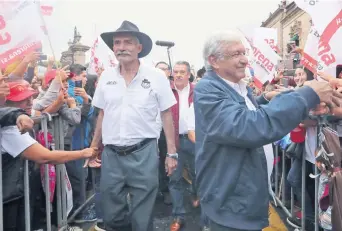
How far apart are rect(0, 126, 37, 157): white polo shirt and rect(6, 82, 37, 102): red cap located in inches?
18.3

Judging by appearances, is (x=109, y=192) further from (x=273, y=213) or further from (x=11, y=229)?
(x=273, y=213)

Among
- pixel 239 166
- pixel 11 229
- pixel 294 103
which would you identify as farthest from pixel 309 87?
pixel 11 229

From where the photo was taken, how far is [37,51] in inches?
139

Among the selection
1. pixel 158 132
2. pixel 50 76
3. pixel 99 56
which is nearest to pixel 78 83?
pixel 50 76

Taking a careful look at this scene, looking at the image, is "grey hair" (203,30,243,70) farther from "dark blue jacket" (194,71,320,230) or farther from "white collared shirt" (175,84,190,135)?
"white collared shirt" (175,84,190,135)

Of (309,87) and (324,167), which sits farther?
(324,167)

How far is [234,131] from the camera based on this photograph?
6.10ft

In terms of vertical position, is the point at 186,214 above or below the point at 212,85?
below

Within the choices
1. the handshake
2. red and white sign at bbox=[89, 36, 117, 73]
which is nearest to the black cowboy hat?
the handshake

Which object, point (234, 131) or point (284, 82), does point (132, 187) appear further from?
point (284, 82)

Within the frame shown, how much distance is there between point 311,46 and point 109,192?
2521 millimetres

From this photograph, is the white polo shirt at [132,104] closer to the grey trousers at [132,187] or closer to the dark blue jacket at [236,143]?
the grey trousers at [132,187]

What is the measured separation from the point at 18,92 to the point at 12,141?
61 cm

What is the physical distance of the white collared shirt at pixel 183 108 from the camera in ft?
16.5
